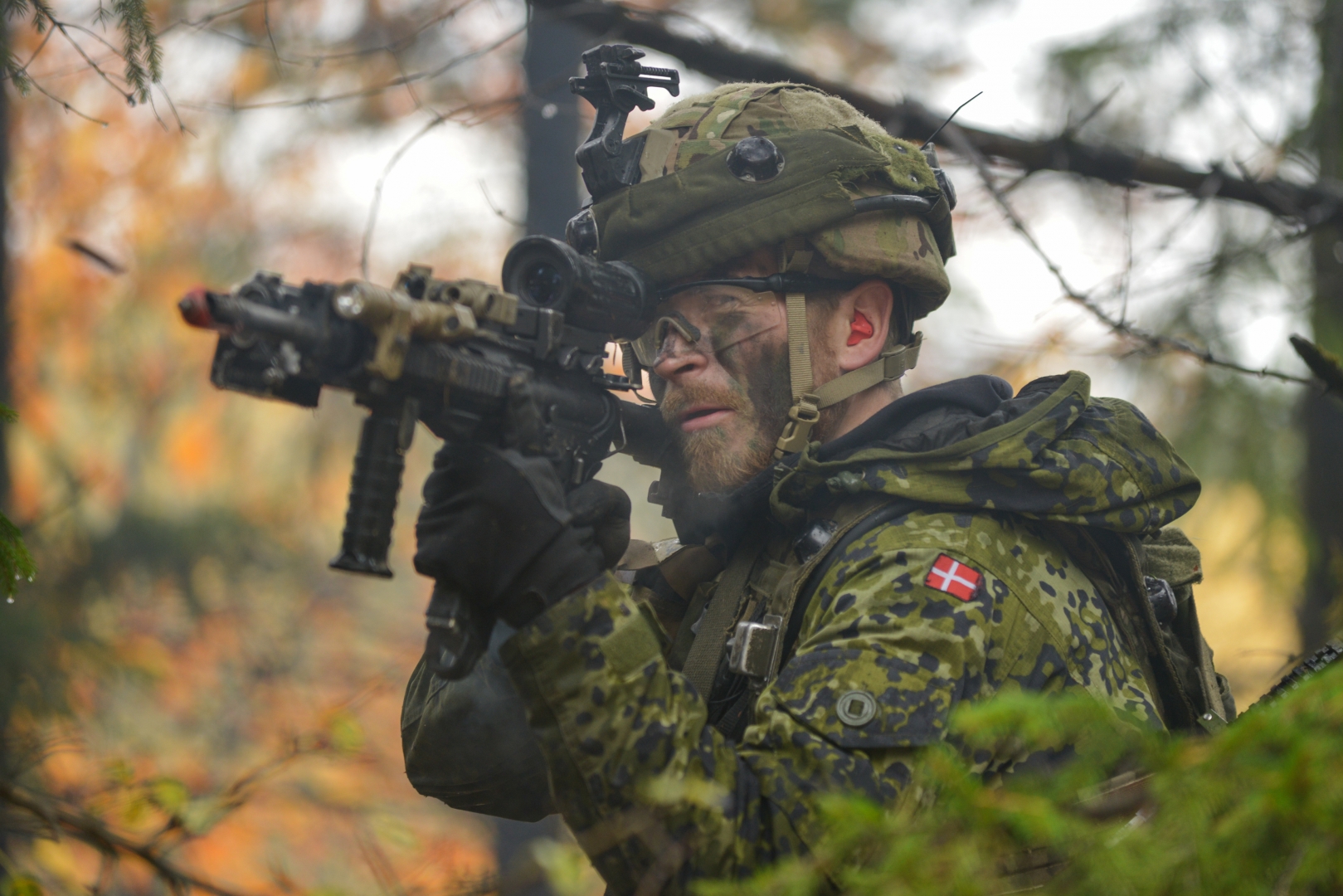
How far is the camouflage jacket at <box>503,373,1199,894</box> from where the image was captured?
7.09ft

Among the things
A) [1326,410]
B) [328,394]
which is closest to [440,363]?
[1326,410]

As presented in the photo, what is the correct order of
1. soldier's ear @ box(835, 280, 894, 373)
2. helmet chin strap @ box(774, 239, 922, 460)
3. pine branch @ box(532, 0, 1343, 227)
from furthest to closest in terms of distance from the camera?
pine branch @ box(532, 0, 1343, 227)
soldier's ear @ box(835, 280, 894, 373)
helmet chin strap @ box(774, 239, 922, 460)

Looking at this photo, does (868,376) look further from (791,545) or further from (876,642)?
(876,642)

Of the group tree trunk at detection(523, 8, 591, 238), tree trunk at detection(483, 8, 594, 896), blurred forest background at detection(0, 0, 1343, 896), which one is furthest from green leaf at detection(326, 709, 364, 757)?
tree trunk at detection(523, 8, 591, 238)

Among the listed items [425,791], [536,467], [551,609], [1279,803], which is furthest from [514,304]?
[1279,803]

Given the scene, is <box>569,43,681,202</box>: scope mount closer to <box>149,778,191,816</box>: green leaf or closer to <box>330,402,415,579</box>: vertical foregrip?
<box>330,402,415,579</box>: vertical foregrip

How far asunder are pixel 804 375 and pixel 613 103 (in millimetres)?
1017

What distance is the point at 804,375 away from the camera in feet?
10.4

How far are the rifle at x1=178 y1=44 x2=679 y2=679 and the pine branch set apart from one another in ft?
4.71

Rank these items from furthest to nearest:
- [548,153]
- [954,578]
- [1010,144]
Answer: [548,153], [1010,144], [954,578]

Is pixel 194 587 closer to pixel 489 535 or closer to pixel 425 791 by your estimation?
pixel 425 791

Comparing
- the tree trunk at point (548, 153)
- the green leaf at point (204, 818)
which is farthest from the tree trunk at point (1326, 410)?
the tree trunk at point (548, 153)

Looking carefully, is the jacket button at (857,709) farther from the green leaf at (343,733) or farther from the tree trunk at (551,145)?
the tree trunk at (551,145)

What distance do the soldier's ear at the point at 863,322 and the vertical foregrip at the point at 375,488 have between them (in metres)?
1.41
